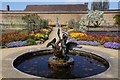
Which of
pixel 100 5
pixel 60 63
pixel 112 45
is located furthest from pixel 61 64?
pixel 100 5

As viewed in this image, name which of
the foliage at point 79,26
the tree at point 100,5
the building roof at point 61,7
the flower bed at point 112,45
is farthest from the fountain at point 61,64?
the tree at point 100,5

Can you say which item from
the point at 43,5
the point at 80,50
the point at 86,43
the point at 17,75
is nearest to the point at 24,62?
the point at 17,75

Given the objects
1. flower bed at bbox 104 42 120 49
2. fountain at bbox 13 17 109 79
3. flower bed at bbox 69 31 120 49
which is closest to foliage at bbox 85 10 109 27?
flower bed at bbox 69 31 120 49

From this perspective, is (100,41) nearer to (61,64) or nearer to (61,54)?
(61,54)

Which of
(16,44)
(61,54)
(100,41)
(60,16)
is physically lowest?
(61,54)

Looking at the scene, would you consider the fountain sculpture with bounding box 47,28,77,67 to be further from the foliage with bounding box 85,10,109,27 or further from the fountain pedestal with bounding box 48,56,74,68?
the foliage with bounding box 85,10,109,27

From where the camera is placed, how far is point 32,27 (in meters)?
20.7

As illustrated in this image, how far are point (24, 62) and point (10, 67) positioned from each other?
195 centimetres

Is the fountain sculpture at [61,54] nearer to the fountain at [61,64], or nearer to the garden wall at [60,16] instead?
the fountain at [61,64]

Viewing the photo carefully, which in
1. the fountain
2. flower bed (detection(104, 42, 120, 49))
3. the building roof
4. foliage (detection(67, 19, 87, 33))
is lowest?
the fountain

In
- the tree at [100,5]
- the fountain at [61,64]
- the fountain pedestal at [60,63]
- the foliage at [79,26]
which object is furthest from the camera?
the tree at [100,5]

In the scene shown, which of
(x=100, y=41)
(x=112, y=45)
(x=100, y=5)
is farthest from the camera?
(x=100, y=5)

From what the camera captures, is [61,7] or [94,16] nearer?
[94,16]

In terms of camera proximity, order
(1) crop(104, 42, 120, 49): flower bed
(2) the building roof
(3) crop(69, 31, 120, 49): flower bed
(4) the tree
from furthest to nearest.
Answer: (4) the tree < (2) the building roof < (3) crop(69, 31, 120, 49): flower bed < (1) crop(104, 42, 120, 49): flower bed
